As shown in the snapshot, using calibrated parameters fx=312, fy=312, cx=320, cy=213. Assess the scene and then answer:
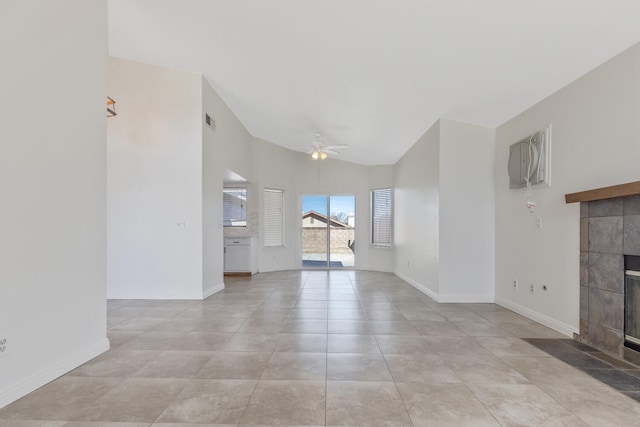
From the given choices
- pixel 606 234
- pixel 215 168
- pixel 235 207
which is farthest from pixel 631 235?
pixel 235 207

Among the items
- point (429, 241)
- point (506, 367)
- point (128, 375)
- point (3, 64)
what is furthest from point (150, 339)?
point (429, 241)

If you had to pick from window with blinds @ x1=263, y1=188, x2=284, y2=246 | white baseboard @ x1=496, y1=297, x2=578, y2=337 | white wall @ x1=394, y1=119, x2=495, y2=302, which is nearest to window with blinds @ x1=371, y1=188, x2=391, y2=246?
window with blinds @ x1=263, y1=188, x2=284, y2=246

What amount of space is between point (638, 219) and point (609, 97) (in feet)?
3.59

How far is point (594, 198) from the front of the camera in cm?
275

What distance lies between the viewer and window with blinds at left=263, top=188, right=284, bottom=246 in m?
7.88

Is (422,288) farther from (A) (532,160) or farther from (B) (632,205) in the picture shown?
(B) (632,205)

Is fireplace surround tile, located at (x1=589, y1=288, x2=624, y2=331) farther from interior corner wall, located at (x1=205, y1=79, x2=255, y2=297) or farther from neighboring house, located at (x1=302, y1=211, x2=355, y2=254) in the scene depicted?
neighboring house, located at (x1=302, y1=211, x2=355, y2=254)

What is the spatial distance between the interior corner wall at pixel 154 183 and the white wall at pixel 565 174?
438cm

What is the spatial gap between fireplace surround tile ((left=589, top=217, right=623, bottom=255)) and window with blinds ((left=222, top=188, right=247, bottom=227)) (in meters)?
6.36

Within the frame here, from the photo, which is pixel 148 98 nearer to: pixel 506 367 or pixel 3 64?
pixel 3 64

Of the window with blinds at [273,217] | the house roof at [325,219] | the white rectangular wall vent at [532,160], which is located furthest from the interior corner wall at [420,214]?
the window with blinds at [273,217]

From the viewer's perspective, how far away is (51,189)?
220 centimetres

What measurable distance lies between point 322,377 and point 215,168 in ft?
13.1

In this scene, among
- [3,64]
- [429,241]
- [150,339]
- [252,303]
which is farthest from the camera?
[429,241]
